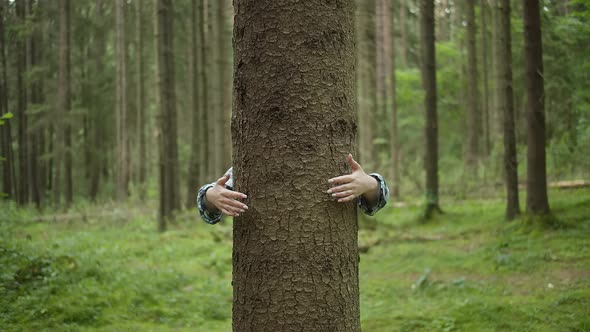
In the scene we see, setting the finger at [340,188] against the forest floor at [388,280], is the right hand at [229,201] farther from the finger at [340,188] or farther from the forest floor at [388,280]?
the forest floor at [388,280]

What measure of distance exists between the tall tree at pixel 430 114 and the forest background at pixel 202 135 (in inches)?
12.3

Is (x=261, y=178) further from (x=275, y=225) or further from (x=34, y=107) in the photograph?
(x=34, y=107)

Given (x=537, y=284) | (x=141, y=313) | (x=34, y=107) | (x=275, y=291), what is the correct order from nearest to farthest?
(x=275, y=291), (x=141, y=313), (x=537, y=284), (x=34, y=107)

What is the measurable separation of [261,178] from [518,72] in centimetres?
Result: 1858

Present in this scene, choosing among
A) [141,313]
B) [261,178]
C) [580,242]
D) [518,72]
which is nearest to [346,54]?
[261,178]

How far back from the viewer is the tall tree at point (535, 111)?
9781 mm

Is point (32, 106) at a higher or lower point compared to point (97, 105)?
lower

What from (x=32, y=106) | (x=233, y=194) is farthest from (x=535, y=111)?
(x=32, y=106)

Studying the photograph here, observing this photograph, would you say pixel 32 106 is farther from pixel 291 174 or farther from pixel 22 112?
pixel 291 174

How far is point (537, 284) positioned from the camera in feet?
24.8

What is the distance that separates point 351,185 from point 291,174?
318mm

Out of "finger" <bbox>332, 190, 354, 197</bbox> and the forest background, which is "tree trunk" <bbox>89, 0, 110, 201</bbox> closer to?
the forest background

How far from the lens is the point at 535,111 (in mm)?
9797

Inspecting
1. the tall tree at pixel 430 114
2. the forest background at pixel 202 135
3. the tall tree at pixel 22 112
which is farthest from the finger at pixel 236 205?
the tall tree at pixel 22 112
